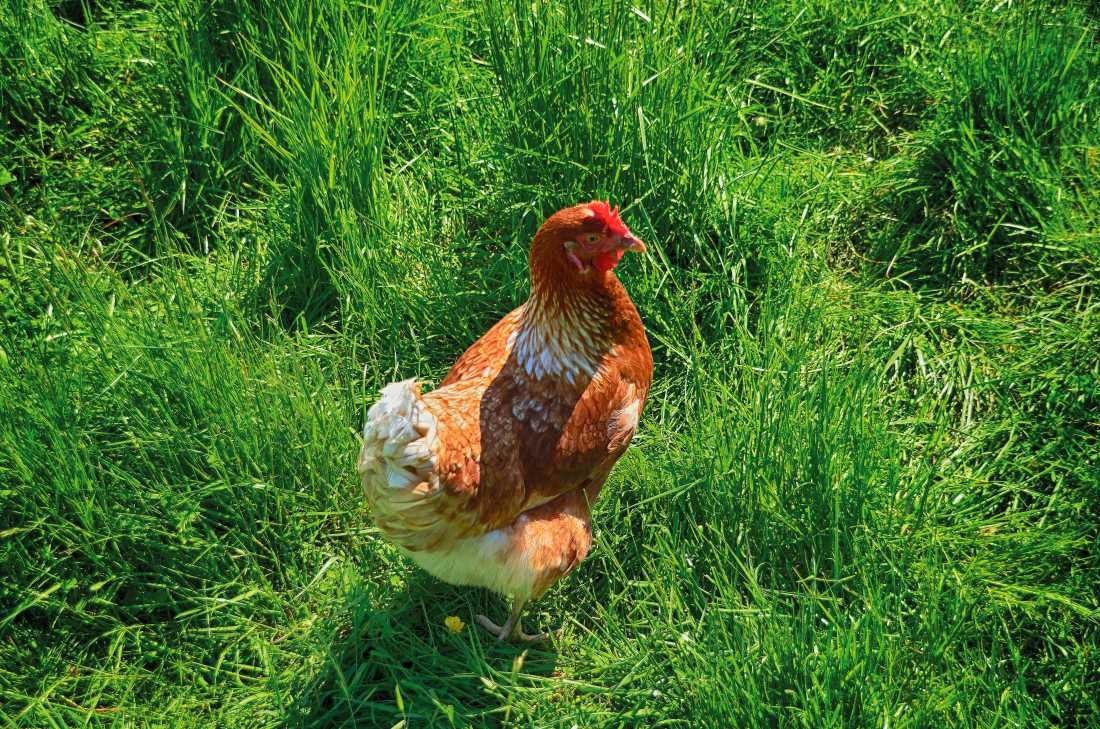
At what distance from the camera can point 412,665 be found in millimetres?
3070

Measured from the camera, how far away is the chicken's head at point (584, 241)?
284cm

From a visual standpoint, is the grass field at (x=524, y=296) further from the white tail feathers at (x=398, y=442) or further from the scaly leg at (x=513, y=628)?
the white tail feathers at (x=398, y=442)

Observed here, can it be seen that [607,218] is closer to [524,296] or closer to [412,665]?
[524,296]

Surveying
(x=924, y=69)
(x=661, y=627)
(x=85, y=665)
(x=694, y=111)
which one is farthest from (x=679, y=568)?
(x=924, y=69)

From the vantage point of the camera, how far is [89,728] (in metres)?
2.88

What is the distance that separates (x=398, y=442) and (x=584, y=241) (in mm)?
849

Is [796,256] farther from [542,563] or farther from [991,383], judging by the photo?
[542,563]

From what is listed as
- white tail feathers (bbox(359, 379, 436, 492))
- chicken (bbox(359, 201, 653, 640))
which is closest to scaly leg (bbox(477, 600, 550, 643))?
chicken (bbox(359, 201, 653, 640))

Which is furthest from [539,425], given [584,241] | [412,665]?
[412,665]

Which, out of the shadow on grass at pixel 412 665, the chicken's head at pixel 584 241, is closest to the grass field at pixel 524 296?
the shadow on grass at pixel 412 665

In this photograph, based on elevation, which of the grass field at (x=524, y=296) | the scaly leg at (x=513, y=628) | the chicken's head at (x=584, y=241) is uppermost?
the chicken's head at (x=584, y=241)

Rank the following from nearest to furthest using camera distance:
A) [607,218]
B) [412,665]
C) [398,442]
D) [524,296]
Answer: [398,442]
[607,218]
[412,665]
[524,296]

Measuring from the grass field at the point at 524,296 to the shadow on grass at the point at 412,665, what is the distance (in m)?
0.01

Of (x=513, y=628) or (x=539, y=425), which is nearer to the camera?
(x=539, y=425)
